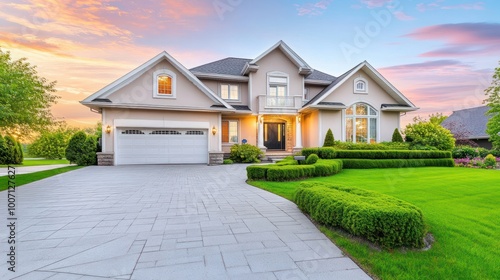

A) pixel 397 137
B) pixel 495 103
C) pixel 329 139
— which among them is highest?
pixel 495 103

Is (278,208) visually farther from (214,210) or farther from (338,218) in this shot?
(338,218)

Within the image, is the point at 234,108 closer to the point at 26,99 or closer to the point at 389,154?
the point at 389,154

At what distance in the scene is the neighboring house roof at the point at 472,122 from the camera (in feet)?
79.2

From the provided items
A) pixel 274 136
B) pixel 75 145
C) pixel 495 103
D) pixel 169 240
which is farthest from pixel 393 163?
pixel 75 145

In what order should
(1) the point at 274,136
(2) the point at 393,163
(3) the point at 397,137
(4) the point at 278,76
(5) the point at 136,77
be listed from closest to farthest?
(2) the point at 393,163, (5) the point at 136,77, (3) the point at 397,137, (4) the point at 278,76, (1) the point at 274,136

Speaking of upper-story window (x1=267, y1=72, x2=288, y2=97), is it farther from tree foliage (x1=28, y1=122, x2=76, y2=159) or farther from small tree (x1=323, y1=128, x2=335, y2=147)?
tree foliage (x1=28, y1=122, x2=76, y2=159)

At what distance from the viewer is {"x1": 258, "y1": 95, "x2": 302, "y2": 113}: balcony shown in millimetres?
15992

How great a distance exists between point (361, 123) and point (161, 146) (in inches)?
541

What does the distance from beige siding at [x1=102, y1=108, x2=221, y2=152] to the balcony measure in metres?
3.43

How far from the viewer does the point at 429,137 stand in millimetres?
15258

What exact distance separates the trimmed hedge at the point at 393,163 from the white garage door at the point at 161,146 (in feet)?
27.3

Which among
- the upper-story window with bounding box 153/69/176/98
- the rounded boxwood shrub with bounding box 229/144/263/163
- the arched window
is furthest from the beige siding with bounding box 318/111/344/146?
the upper-story window with bounding box 153/69/176/98

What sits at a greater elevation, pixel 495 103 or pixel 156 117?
pixel 495 103

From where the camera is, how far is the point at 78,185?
7.31 metres
